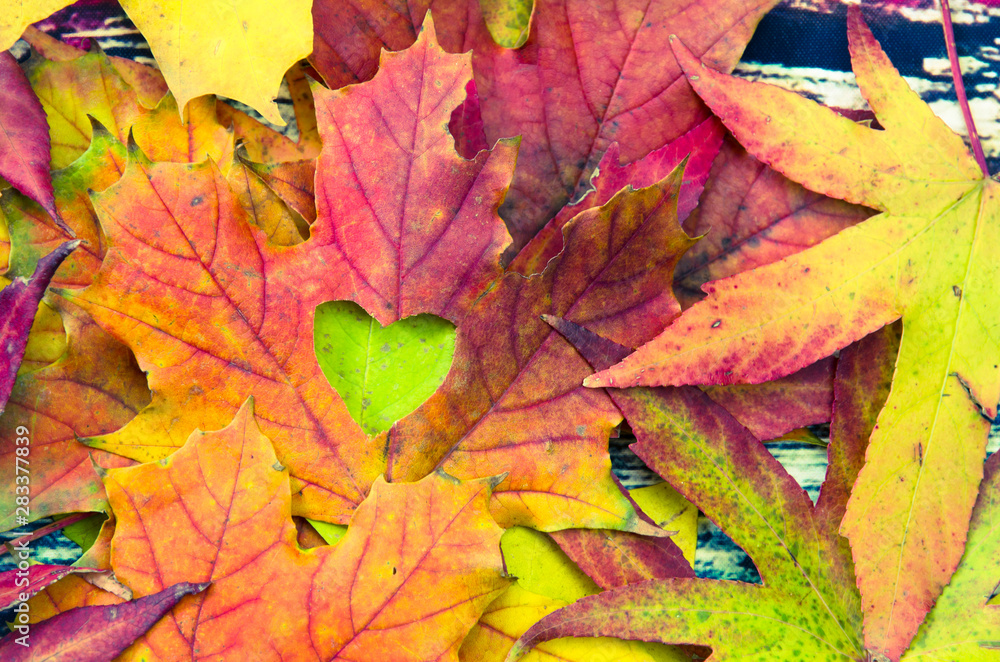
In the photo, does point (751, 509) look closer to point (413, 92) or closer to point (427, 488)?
point (427, 488)

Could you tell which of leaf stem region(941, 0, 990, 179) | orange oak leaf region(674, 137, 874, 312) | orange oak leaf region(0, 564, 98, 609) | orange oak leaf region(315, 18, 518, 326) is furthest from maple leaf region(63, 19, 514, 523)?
leaf stem region(941, 0, 990, 179)

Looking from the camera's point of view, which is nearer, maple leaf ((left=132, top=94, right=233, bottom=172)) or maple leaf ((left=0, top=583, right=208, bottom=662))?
maple leaf ((left=0, top=583, right=208, bottom=662))

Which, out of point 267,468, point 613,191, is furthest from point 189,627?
point 613,191

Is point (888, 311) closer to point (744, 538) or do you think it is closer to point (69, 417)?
point (744, 538)

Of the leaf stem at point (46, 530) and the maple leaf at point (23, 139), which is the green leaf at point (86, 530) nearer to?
the leaf stem at point (46, 530)

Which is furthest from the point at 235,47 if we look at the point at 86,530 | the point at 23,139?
the point at 86,530

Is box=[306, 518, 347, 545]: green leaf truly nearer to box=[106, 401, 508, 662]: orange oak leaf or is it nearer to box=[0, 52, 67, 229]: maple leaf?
box=[106, 401, 508, 662]: orange oak leaf
